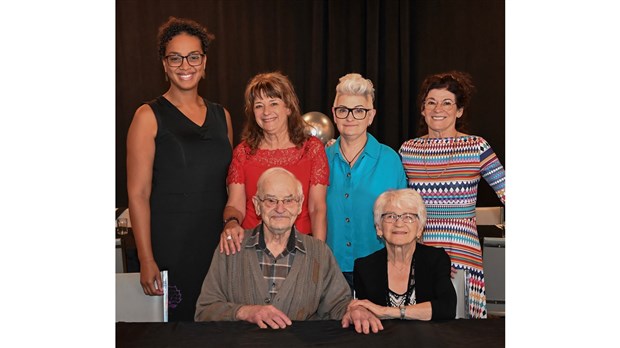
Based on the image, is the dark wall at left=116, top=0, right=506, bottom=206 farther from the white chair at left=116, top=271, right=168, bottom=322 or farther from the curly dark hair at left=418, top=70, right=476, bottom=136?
the white chair at left=116, top=271, right=168, bottom=322

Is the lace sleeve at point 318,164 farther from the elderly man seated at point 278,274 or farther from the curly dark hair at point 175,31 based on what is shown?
the curly dark hair at point 175,31

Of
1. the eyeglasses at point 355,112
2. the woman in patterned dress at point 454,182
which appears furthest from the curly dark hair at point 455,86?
the eyeglasses at point 355,112

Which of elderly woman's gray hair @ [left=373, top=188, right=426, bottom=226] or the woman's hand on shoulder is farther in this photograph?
elderly woman's gray hair @ [left=373, top=188, right=426, bottom=226]

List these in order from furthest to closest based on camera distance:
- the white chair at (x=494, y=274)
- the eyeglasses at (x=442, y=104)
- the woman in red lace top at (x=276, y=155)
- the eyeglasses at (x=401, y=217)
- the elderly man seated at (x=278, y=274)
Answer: the white chair at (x=494, y=274) < the eyeglasses at (x=442, y=104) < the woman in red lace top at (x=276, y=155) < the eyeglasses at (x=401, y=217) < the elderly man seated at (x=278, y=274)

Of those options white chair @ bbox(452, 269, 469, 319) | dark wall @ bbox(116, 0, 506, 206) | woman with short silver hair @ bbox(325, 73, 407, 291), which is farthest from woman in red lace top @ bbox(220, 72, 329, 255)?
dark wall @ bbox(116, 0, 506, 206)

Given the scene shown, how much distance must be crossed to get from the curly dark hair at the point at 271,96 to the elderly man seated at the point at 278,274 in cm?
38

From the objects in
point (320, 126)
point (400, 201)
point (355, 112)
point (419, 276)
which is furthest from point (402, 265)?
point (320, 126)

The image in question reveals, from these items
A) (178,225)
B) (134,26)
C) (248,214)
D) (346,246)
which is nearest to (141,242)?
(178,225)

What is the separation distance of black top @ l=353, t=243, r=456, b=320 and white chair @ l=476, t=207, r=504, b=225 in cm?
253

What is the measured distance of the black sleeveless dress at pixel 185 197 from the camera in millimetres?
2756

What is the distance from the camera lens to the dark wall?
678cm

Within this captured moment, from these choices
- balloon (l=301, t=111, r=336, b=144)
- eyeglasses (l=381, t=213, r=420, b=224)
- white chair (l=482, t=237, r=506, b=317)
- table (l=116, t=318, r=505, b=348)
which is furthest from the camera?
balloon (l=301, t=111, r=336, b=144)

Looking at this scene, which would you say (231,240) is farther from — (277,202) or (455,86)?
(455,86)
